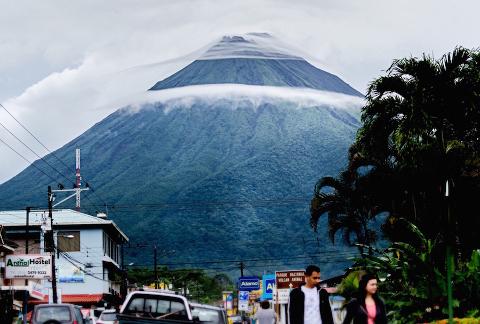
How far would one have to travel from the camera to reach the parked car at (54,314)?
28938 mm

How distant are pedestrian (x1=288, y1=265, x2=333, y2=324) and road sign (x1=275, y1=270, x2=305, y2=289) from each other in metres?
31.3

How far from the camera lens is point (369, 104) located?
3384 centimetres

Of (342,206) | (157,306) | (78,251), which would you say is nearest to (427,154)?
(157,306)

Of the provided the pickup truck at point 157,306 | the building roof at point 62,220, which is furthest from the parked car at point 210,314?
the building roof at point 62,220

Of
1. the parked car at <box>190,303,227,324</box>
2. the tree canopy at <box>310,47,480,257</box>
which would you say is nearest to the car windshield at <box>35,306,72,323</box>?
the parked car at <box>190,303,227,324</box>

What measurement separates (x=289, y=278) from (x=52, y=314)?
1951cm

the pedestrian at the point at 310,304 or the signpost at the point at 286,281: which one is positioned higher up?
the signpost at the point at 286,281

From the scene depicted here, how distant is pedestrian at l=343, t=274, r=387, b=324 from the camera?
13531mm

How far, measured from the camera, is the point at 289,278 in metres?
47.2

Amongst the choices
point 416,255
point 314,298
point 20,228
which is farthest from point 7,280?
point 314,298

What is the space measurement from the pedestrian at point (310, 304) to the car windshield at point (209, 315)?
10.7 m

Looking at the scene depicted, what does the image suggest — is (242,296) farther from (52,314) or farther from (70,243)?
(52,314)

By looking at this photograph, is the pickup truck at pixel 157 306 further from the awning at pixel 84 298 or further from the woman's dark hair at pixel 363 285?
the awning at pixel 84 298

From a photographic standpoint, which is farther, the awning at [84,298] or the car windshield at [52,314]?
the awning at [84,298]
